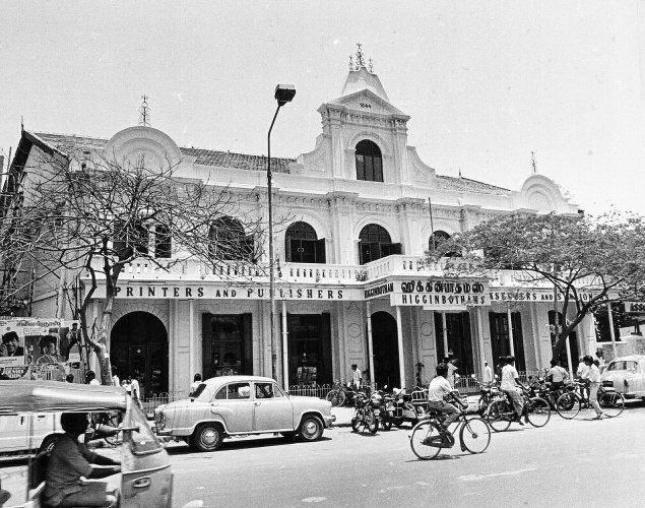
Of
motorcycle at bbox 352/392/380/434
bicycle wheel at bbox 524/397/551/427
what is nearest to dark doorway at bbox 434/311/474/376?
bicycle wheel at bbox 524/397/551/427

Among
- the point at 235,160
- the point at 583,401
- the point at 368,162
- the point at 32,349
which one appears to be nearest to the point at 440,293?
the point at 583,401

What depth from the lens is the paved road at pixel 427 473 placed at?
6594 millimetres

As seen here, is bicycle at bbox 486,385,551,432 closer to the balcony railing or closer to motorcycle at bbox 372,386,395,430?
motorcycle at bbox 372,386,395,430

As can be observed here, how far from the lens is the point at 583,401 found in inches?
598

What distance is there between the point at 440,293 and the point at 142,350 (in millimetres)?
10485

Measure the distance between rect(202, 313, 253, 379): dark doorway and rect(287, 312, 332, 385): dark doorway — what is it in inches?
65.4

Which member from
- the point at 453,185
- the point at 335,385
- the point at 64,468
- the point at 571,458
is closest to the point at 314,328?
the point at 335,385

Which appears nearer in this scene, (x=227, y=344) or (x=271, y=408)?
(x=271, y=408)

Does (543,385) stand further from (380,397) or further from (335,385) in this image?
(335,385)

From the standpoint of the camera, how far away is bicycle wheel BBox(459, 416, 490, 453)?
9.64 meters

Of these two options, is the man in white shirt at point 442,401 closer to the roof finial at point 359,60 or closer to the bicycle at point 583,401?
the bicycle at point 583,401

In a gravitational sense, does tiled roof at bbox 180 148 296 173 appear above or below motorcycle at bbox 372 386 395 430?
above

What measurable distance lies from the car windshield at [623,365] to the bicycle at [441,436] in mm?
9657

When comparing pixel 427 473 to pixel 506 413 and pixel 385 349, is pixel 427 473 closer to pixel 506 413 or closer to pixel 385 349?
pixel 506 413
